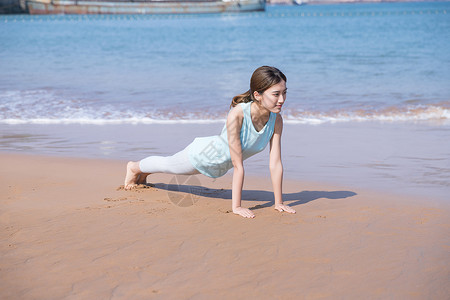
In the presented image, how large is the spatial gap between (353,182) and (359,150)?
1385mm

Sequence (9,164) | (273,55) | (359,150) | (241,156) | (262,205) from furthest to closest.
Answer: (273,55) → (359,150) → (9,164) → (262,205) → (241,156)

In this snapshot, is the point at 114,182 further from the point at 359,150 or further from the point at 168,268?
the point at 359,150

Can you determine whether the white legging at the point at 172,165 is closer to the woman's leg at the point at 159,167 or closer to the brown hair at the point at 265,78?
the woman's leg at the point at 159,167

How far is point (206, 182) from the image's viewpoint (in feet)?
15.7

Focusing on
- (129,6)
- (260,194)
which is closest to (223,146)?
(260,194)

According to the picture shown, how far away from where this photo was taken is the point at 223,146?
149 inches

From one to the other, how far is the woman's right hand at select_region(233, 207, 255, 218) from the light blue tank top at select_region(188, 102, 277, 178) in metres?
0.36

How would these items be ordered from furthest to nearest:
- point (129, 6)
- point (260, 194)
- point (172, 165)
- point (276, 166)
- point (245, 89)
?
point (129, 6)
point (245, 89)
point (260, 194)
point (172, 165)
point (276, 166)

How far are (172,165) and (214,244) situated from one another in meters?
1.13

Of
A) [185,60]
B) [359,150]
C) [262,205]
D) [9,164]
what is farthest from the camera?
[185,60]

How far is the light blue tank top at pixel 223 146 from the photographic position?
3.71 m

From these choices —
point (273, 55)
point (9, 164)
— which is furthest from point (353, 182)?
point (273, 55)

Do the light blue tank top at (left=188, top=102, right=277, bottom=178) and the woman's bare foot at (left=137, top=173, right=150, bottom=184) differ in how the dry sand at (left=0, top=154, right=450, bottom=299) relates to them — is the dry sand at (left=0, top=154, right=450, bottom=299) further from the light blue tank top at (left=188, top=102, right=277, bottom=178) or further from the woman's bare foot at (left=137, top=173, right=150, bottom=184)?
the light blue tank top at (left=188, top=102, right=277, bottom=178)

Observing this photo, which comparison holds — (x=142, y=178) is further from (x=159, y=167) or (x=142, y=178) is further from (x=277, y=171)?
(x=277, y=171)
